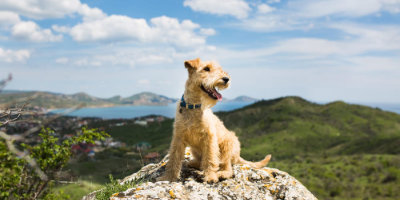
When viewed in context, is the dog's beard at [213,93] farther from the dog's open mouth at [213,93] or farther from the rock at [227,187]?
the rock at [227,187]

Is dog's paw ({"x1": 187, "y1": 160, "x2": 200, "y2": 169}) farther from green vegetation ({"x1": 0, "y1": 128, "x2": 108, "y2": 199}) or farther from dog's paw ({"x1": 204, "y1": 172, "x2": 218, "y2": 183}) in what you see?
green vegetation ({"x1": 0, "y1": 128, "x2": 108, "y2": 199})

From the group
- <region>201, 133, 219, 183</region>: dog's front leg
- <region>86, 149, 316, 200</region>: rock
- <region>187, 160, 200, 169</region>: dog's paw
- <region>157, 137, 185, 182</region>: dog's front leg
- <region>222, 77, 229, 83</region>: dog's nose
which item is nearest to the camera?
<region>86, 149, 316, 200</region>: rock

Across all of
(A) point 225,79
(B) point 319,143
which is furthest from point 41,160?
(B) point 319,143

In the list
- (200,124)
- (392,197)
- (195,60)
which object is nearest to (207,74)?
(195,60)

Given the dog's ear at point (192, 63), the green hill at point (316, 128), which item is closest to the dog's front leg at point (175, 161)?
the dog's ear at point (192, 63)

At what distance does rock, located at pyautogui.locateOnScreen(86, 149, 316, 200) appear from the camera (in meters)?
4.36

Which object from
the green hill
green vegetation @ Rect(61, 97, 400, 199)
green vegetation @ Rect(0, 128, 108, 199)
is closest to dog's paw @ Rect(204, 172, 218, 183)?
green vegetation @ Rect(61, 97, 400, 199)

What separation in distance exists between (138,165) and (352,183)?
4299cm

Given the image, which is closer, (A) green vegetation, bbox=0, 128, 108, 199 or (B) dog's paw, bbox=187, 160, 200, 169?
(B) dog's paw, bbox=187, 160, 200, 169

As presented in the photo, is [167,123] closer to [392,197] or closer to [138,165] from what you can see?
[392,197]

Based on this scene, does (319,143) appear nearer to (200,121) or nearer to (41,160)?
(41,160)

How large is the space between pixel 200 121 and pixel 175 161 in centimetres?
104

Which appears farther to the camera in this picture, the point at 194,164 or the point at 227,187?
the point at 194,164

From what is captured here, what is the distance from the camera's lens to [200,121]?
5.36 meters
